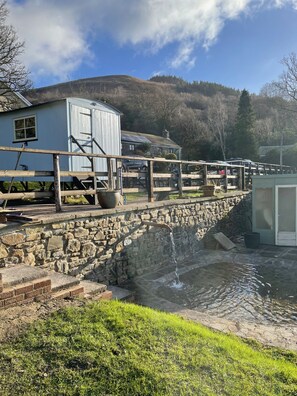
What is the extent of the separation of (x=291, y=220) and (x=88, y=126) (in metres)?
7.29

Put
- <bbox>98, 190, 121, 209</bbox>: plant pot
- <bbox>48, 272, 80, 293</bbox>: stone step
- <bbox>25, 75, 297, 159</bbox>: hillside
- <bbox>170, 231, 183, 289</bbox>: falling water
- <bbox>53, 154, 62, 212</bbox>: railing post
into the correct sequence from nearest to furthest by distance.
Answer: <bbox>48, 272, 80, 293</bbox>: stone step → <bbox>53, 154, 62, 212</bbox>: railing post → <bbox>170, 231, 183, 289</bbox>: falling water → <bbox>98, 190, 121, 209</bbox>: plant pot → <bbox>25, 75, 297, 159</bbox>: hillside

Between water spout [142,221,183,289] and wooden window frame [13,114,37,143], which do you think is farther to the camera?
wooden window frame [13,114,37,143]

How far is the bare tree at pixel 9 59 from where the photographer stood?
17.2 m

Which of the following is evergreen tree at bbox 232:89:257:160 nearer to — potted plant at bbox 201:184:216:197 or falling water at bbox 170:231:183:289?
potted plant at bbox 201:184:216:197

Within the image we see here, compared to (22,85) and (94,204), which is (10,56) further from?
(94,204)

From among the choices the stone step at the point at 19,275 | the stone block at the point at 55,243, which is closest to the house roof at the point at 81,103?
the stone block at the point at 55,243

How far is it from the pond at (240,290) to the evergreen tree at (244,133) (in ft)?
95.1

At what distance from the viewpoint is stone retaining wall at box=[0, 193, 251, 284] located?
4.49 metres

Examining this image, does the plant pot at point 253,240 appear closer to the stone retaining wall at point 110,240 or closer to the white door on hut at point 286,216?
the white door on hut at point 286,216

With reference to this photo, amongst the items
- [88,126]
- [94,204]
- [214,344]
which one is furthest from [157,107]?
[214,344]

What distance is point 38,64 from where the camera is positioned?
1984 centimetres

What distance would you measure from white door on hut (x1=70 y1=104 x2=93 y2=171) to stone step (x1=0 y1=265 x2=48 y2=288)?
247 inches

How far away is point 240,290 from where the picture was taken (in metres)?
5.61

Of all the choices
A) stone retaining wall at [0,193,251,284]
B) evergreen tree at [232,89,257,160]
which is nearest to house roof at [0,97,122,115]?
stone retaining wall at [0,193,251,284]
